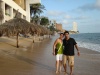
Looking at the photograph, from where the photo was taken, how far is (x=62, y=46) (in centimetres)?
770

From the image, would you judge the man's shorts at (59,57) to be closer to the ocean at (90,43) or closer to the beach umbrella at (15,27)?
the beach umbrella at (15,27)

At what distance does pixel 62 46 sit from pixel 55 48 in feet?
0.89

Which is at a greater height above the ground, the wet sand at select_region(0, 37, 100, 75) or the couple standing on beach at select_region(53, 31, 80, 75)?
the couple standing on beach at select_region(53, 31, 80, 75)

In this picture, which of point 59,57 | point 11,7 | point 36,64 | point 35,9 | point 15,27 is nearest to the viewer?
point 59,57

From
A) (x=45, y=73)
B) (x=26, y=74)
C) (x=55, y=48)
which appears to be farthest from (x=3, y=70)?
(x=55, y=48)

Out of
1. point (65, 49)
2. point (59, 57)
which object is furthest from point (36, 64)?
point (65, 49)

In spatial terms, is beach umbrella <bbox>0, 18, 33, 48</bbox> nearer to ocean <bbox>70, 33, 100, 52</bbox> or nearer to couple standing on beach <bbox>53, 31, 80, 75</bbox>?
ocean <bbox>70, 33, 100, 52</bbox>

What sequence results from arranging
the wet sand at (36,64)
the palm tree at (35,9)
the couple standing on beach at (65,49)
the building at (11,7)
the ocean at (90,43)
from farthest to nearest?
the palm tree at (35,9) < the building at (11,7) < the ocean at (90,43) < the wet sand at (36,64) < the couple standing on beach at (65,49)

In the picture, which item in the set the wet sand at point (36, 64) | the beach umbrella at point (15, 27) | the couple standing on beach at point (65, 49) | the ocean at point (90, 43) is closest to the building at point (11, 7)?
the beach umbrella at point (15, 27)

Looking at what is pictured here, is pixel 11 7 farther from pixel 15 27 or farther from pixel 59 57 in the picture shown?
pixel 59 57

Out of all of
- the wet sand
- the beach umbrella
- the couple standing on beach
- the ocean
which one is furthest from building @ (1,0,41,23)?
the couple standing on beach

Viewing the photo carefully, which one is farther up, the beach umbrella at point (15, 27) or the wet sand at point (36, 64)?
the beach umbrella at point (15, 27)

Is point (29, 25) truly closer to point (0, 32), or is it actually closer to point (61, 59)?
point (0, 32)

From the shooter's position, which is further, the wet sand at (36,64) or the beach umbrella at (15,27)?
the beach umbrella at (15,27)
